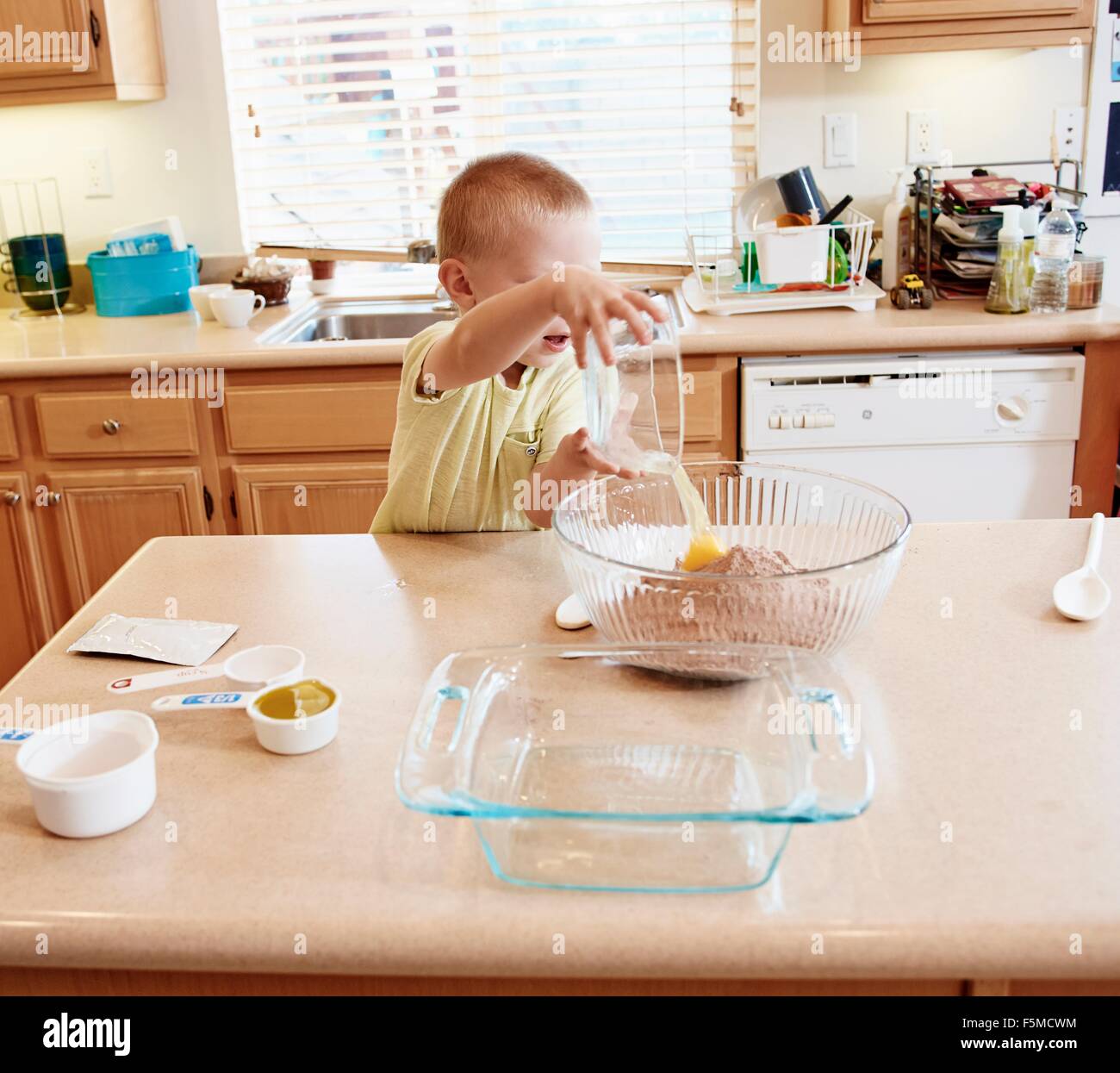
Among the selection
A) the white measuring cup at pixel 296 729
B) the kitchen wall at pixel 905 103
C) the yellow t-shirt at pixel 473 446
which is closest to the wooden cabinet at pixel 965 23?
the kitchen wall at pixel 905 103

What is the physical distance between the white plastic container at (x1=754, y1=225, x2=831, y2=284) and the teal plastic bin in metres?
1.36

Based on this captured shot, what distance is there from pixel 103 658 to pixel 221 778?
11.1 inches

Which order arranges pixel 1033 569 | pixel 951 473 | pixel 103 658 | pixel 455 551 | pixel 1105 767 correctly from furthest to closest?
pixel 951 473
pixel 455 551
pixel 1033 569
pixel 103 658
pixel 1105 767

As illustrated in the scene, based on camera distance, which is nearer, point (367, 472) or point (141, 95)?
point (367, 472)

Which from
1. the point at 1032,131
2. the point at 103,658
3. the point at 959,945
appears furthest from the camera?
the point at 1032,131

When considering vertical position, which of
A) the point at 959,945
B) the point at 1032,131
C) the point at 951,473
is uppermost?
the point at 1032,131

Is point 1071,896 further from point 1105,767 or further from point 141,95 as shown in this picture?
point 141,95

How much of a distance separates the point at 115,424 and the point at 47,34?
0.90 metres

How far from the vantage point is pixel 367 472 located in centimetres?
247

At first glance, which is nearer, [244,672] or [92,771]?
[92,771]

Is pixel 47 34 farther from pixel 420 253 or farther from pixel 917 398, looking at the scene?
pixel 917 398

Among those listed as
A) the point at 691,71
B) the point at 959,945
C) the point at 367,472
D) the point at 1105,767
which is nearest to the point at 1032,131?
the point at 691,71

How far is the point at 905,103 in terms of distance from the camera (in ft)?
9.07

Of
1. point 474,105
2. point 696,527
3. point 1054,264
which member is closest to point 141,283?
point 474,105
